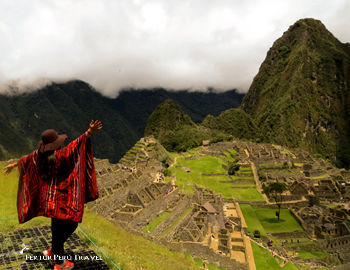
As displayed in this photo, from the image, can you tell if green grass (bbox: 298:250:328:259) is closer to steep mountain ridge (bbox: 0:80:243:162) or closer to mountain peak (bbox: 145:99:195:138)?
steep mountain ridge (bbox: 0:80:243:162)

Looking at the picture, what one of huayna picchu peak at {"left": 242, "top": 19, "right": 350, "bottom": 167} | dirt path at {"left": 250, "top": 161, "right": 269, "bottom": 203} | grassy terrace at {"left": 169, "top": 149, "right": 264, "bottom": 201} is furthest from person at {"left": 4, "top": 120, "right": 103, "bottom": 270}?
huayna picchu peak at {"left": 242, "top": 19, "right": 350, "bottom": 167}

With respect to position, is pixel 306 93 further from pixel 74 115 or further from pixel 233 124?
pixel 74 115

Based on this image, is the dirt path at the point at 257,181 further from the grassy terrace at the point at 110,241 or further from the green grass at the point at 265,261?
the grassy terrace at the point at 110,241

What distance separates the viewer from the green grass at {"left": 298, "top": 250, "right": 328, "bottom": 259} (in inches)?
1036

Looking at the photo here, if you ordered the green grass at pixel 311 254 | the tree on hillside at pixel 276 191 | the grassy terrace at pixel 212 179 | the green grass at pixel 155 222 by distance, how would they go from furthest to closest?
1. the grassy terrace at pixel 212 179
2. the tree on hillside at pixel 276 191
3. the green grass at pixel 311 254
4. the green grass at pixel 155 222

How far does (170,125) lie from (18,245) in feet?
305

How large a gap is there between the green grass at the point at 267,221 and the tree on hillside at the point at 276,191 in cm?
114

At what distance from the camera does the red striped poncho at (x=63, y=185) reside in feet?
18.2

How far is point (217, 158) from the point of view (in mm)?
57312

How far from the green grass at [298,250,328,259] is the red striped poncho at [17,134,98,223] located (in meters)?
26.9

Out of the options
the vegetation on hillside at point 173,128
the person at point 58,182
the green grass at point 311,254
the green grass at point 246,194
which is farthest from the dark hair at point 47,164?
the vegetation on hillside at point 173,128

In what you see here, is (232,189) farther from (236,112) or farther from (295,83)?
(295,83)

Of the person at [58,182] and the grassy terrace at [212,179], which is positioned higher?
the person at [58,182]

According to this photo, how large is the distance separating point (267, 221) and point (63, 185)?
32528mm
